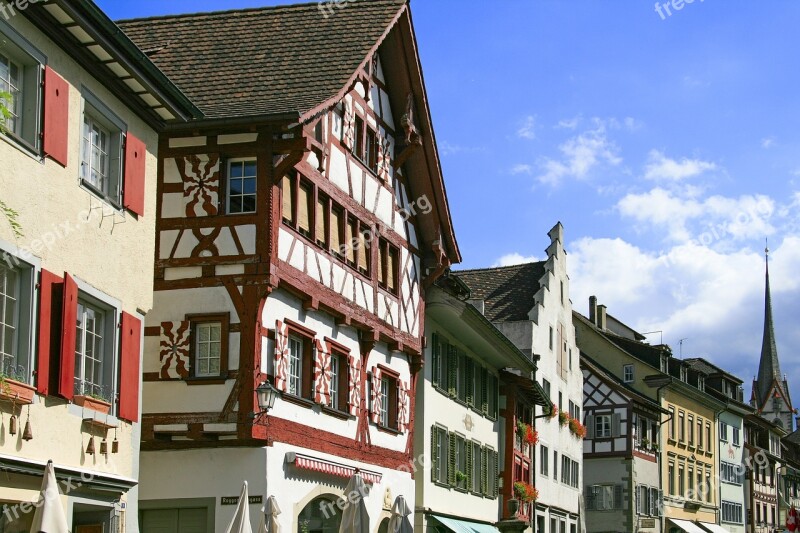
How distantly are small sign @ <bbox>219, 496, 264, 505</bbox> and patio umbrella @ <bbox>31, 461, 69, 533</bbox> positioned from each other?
709 cm

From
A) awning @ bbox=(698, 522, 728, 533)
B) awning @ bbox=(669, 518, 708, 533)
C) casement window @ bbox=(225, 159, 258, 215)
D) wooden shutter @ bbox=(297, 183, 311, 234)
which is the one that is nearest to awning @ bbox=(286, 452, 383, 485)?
wooden shutter @ bbox=(297, 183, 311, 234)

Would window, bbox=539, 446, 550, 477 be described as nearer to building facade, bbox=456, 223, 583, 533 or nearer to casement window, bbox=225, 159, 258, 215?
building facade, bbox=456, 223, 583, 533

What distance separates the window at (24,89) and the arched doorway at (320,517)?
10.5m

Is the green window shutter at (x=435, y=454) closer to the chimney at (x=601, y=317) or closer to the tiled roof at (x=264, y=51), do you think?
the tiled roof at (x=264, y=51)

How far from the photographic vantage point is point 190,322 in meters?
21.5

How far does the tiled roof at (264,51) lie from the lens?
22.6m

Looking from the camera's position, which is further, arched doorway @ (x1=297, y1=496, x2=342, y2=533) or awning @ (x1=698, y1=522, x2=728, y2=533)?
awning @ (x1=698, y1=522, x2=728, y2=533)

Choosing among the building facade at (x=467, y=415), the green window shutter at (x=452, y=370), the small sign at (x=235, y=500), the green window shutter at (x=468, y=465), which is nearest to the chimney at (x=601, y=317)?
the building facade at (x=467, y=415)

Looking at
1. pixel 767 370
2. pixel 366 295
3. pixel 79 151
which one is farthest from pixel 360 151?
pixel 767 370

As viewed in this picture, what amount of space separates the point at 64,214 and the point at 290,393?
25.9ft

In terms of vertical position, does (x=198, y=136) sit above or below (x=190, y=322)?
above

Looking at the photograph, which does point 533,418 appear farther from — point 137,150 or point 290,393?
point 137,150

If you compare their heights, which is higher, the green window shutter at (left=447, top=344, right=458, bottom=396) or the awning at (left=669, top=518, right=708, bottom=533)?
the green window shutter at (left=447, top=344, right=458, bottom=396)

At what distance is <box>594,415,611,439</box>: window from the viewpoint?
57750 mm
